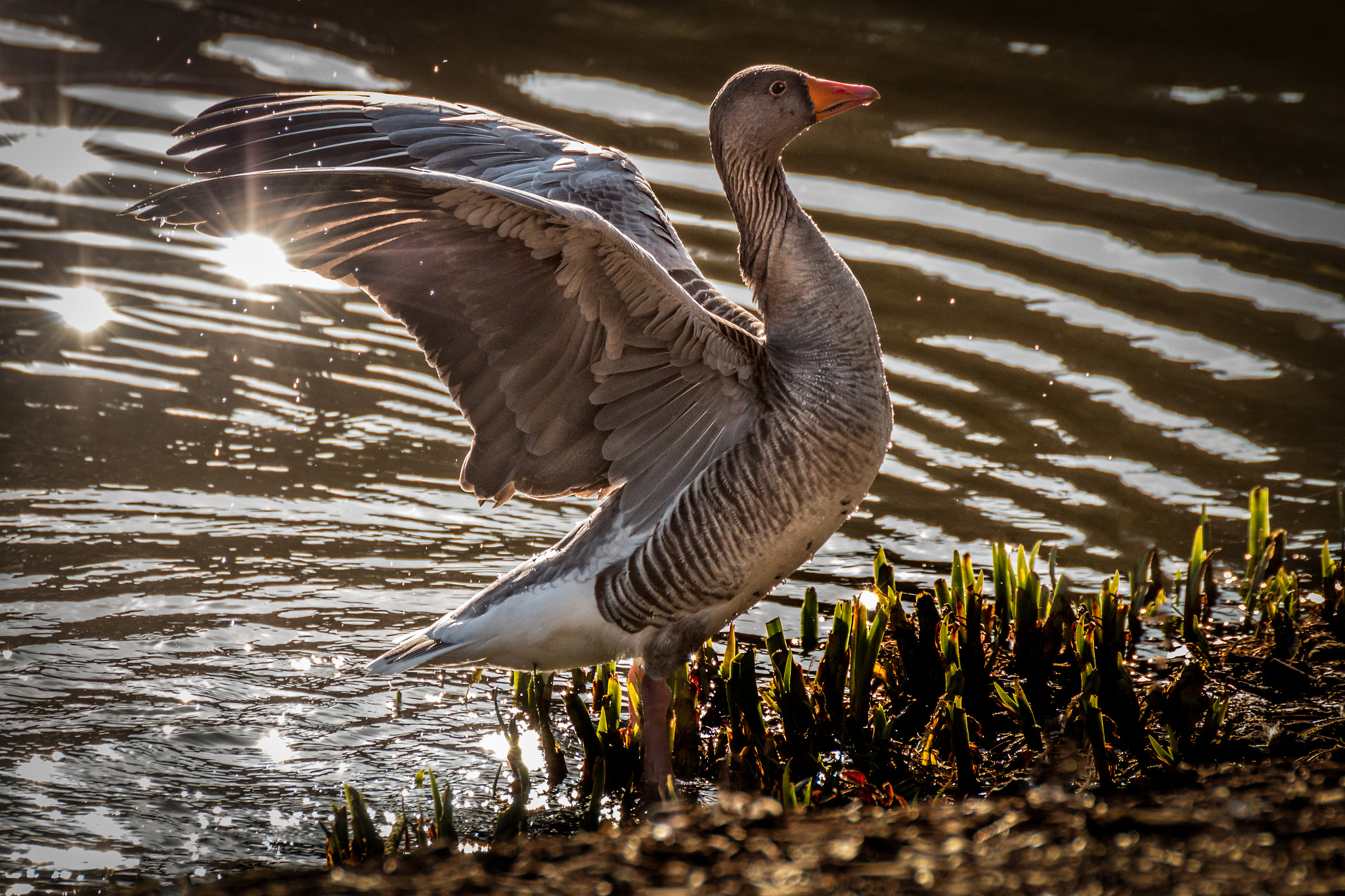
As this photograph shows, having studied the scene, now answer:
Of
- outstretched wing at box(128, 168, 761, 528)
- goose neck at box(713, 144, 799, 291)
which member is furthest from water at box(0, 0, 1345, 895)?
goose neck at box(713, 144, 799, 291)

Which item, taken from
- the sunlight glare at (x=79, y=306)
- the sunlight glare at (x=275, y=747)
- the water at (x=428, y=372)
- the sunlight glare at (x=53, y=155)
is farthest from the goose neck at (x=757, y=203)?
the sunlight glare at (x=53, y=155)

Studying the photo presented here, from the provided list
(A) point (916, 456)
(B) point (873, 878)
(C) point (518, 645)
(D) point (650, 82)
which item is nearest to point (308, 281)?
(D) point (650, 82)

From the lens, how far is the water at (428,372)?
5.48 meters

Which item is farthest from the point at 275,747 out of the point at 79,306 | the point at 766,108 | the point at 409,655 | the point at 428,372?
the point at 79,306

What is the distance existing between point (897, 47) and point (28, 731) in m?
11.4

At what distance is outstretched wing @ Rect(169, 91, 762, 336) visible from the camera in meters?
5.55

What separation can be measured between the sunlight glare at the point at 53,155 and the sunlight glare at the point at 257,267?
1465mm

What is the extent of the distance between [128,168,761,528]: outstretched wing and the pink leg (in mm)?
717

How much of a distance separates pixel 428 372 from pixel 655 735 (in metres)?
5.24

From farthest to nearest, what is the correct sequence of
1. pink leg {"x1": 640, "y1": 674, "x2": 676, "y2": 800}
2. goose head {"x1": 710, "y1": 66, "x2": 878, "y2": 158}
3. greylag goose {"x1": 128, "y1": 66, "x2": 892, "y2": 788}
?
goose head {"x1": 710, "y1": 66, "x2": 878, "y2": 158} → pink leg {"x1": 640, "y1": 674, "x2": 676, "y2": 800} → greylag goose {"x1": 128, "y1": 66, "x2": 892, "y2": 788}

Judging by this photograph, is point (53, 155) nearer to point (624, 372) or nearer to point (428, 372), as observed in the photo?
point (428, 372)

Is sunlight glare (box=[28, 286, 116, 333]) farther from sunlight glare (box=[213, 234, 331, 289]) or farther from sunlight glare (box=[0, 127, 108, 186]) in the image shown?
sunlight glare (box=[0, 127, 108, 186])

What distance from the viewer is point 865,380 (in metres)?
4.96

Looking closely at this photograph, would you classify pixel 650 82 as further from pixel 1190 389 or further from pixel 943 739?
pixel 943 739
